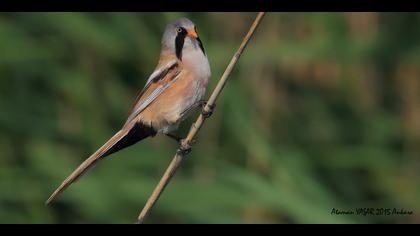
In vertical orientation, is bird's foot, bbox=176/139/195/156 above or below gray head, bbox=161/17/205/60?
below

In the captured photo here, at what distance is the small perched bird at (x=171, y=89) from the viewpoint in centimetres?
317

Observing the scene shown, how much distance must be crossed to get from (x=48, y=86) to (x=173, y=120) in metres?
2.00

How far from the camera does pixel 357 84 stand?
18.4 feet

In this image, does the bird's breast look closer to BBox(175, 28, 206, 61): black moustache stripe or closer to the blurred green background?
BBox(175, 28, 206, 61): black moustache stripe

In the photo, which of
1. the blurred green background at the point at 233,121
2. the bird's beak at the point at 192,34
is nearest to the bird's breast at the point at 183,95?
the bird's beak at the point at 192,34

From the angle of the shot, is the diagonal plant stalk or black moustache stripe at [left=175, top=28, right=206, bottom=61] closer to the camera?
the diagonal plant stalk

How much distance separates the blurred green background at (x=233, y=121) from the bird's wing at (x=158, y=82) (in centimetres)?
98

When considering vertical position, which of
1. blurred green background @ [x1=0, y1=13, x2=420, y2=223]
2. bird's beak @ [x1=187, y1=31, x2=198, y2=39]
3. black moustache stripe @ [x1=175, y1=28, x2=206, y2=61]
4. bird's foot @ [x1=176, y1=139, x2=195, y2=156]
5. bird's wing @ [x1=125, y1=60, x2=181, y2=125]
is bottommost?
blurred green background @ [x1=0, y1=13, x2=420, y2=223]

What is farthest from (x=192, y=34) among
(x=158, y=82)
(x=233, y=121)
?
(x=233, y=121)

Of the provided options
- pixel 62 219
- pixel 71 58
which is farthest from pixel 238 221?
pixel 71 58

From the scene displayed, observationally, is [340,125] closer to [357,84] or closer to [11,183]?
[357,84]

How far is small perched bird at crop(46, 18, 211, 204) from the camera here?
3170 millimetres

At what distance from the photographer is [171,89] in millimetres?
3445

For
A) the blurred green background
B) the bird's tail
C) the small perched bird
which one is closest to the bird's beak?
the small perched bird
